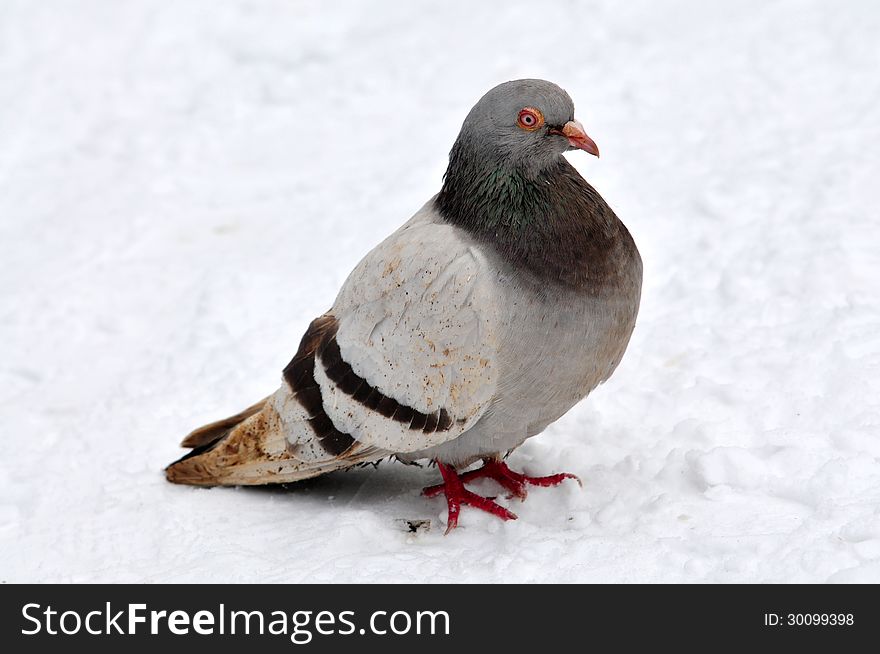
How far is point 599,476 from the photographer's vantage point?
5.16 metres

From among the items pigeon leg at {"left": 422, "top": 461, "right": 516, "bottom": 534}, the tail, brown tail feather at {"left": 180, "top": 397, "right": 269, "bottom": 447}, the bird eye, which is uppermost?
the bird eye

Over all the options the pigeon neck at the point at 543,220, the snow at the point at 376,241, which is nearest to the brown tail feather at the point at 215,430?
the snow at the point at 376,241

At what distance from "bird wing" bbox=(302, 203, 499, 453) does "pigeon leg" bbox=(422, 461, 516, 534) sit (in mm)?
396

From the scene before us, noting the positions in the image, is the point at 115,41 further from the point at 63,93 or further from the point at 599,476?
the point at 599,476

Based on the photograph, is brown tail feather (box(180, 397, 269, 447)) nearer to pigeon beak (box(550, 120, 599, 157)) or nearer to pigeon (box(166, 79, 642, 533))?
pigeon (box(166, 79, 642, 533))

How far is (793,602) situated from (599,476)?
4.54 ft

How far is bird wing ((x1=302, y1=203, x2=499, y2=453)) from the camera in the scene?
14.6 ft

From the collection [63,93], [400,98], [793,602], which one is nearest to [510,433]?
[793,602]

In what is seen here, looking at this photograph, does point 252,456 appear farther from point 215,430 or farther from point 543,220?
point 543,220

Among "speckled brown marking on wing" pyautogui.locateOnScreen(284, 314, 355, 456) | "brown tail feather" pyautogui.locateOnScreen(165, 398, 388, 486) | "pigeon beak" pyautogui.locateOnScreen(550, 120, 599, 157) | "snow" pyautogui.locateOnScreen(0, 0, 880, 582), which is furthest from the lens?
"brown tail feather" pyautogui.locateOnScreen(165, 398, 388, 486)

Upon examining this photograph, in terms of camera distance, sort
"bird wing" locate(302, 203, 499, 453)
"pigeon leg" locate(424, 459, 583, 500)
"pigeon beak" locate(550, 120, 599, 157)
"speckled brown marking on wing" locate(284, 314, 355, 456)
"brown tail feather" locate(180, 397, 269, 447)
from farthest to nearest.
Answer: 1. "brown tail feather" locate(180, 397, 269, 447)
2. "pigeon leg" locate(424, 459, 583, 500)
3. "speckled brown marking on wing" locate(284, 314, 355, 456)
4. "pigeon beak" locate(550, 120, 599, 157)
5. "bird wing" locate(302, 203, 499, 453)

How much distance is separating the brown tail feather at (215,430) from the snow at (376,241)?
26 cm

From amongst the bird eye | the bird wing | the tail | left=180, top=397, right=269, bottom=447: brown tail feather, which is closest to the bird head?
the bird eye

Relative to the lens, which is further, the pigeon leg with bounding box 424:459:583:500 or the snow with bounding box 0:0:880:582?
the pigeon leg with bounding box 424:459:583:500
